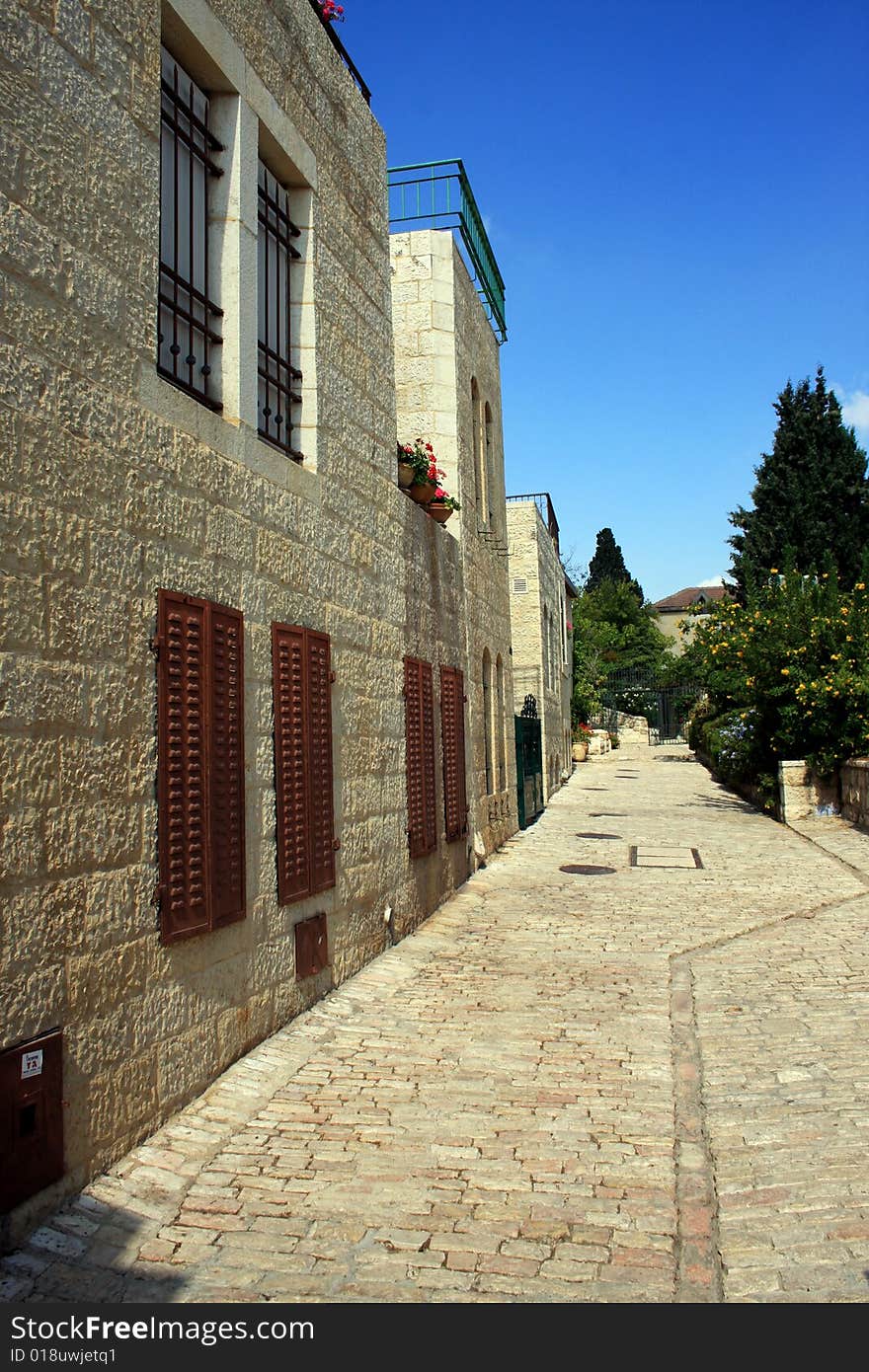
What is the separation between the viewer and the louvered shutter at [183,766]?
13.4 feet

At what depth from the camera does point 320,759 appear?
6.02 meters

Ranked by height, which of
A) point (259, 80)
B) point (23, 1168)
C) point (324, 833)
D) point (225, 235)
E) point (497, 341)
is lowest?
point (23, 1168)

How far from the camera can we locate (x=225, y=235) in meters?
5.19

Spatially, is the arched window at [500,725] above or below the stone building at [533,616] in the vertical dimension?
below

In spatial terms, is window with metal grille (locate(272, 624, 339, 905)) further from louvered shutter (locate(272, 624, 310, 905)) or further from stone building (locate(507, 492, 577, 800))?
stone building (locate(507, 492, 577, 800))

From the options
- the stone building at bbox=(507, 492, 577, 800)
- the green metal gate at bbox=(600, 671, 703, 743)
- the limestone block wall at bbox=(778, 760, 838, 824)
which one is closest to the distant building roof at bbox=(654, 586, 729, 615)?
the green metal gate at bbox=(600, 671, 703, 743)

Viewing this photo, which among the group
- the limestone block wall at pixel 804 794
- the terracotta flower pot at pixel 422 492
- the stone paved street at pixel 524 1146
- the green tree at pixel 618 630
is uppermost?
the green tree at pixel 618 630

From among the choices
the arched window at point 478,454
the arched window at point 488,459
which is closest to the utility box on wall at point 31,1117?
the arched window at point 478,454

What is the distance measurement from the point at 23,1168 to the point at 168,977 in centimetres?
102

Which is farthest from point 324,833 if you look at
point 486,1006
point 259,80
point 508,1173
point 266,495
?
point 259,80

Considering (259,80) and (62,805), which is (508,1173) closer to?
(62,805)

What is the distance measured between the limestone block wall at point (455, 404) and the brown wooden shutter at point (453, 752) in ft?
1.80

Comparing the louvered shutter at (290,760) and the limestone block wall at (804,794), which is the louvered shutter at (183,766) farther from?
the limestone block wall at (804,794)

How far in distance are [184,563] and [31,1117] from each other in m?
2.19
